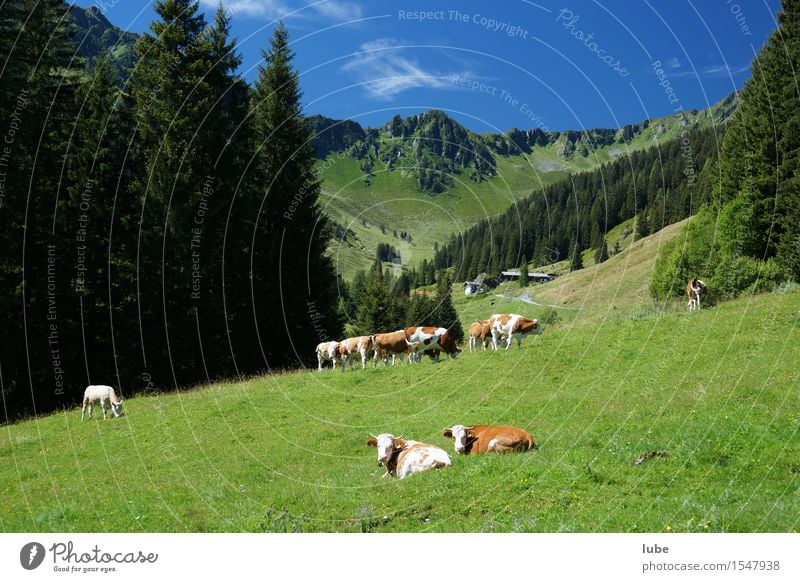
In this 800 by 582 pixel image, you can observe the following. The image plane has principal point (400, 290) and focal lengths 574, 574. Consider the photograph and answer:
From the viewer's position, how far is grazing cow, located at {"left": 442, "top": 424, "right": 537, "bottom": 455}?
1102cm

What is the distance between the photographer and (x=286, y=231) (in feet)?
117

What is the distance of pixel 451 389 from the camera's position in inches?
741

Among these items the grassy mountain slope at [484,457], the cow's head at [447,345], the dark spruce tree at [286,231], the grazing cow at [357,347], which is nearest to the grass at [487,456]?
the grassy mountain slope at [484,457]

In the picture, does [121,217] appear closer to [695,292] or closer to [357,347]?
[357,347]

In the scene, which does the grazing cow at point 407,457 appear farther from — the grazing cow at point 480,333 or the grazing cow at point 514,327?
the grazing cow at point 480,333

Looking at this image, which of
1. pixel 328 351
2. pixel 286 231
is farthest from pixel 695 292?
pixel 286 231

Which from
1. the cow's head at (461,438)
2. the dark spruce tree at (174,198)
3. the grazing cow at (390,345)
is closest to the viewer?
the cow's head at (461,438)

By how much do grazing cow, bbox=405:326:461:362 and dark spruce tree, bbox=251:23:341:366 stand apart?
401 inches

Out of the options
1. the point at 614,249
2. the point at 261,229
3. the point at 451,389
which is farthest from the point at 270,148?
the point at 614,249

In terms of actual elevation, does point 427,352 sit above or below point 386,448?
above

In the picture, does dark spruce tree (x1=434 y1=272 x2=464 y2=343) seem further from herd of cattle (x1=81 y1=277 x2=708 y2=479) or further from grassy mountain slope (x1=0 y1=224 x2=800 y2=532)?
grassy mountain slope (x1=0 y1=224 x2=800 y2=532)

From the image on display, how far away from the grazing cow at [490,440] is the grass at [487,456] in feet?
1.65

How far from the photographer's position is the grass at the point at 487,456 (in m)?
8.07

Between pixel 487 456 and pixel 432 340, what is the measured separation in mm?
15126
